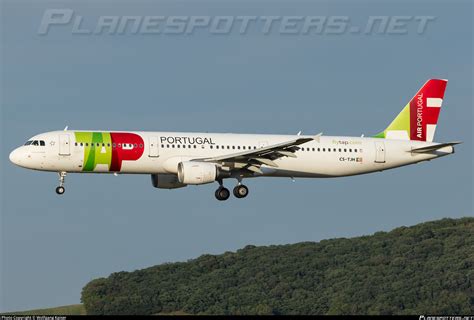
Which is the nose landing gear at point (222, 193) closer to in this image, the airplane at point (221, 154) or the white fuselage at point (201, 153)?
the airplane at point (221, 154)

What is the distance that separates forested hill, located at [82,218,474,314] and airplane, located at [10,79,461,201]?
112 ft

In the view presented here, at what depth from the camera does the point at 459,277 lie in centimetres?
11975

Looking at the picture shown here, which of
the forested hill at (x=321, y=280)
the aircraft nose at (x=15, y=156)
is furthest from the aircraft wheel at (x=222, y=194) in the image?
the forested hill at (x=321, y=280)

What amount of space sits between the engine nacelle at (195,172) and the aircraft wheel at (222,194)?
2.48 meters

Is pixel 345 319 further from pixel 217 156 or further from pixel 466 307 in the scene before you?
pixel 466 307

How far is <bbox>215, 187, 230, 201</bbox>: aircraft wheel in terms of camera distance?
72238 millimetres

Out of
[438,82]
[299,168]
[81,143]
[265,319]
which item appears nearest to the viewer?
[265,319]

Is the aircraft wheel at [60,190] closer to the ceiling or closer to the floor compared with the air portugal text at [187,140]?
closer to the floor

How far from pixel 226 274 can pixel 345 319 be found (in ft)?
254

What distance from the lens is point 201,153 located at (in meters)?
71.1

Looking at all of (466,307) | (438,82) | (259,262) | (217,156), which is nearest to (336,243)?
(259,262)

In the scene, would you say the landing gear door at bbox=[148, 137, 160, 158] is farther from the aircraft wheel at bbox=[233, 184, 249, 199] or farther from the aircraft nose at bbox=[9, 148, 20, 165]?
the aircraft nose at bbox=[9, 148, 20, 165]

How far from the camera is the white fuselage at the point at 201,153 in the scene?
68438mm

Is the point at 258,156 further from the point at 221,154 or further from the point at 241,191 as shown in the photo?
the point at 241,191
